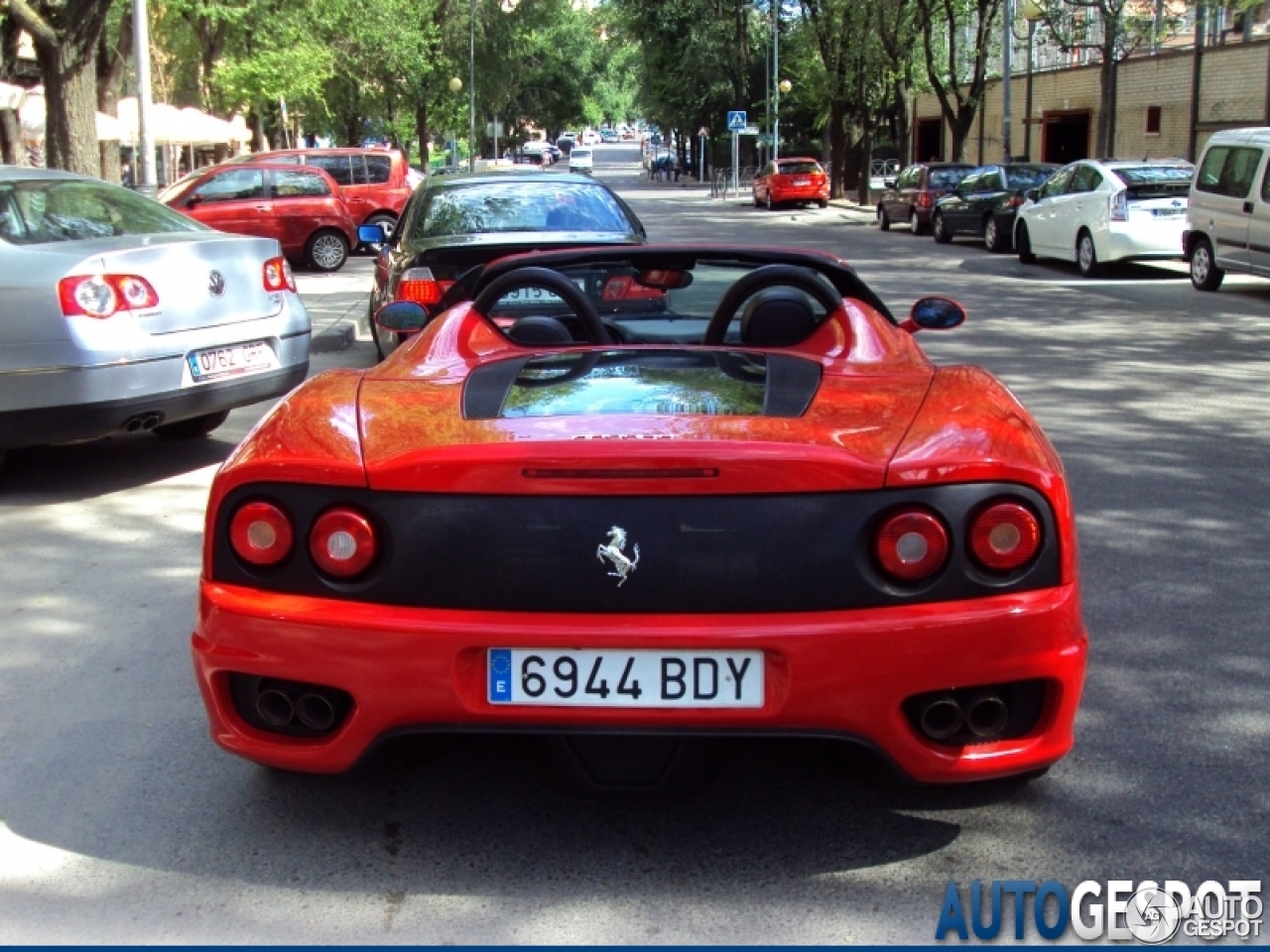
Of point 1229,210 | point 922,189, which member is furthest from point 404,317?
point 922,189

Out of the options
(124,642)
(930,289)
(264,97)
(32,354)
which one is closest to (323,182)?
(930,289)

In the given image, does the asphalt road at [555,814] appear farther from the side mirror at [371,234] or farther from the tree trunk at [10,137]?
the tree trunk at [10,137]

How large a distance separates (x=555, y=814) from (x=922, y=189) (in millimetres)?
27886

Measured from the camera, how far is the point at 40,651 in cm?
503

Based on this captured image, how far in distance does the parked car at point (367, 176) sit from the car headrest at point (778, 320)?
21937mm

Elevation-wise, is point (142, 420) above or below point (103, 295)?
below

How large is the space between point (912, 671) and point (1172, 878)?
77cm

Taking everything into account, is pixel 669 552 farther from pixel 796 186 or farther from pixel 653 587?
pixel 796 186

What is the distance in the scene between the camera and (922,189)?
98.9 ft

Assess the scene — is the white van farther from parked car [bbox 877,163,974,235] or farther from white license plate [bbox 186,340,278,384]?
parked car [bbox 877,163,974,235]

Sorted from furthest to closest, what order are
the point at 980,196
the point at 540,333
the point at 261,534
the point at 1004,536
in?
1. the point at 980,196
2. the point at 540,333
3. the point at 261,534
4. the point at 1004,536

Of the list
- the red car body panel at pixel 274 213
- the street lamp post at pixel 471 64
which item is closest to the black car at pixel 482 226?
the red car body panel at pixel 274 213

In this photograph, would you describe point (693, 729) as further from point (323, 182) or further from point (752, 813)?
point (323, 182)

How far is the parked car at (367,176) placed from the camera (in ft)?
84.6
